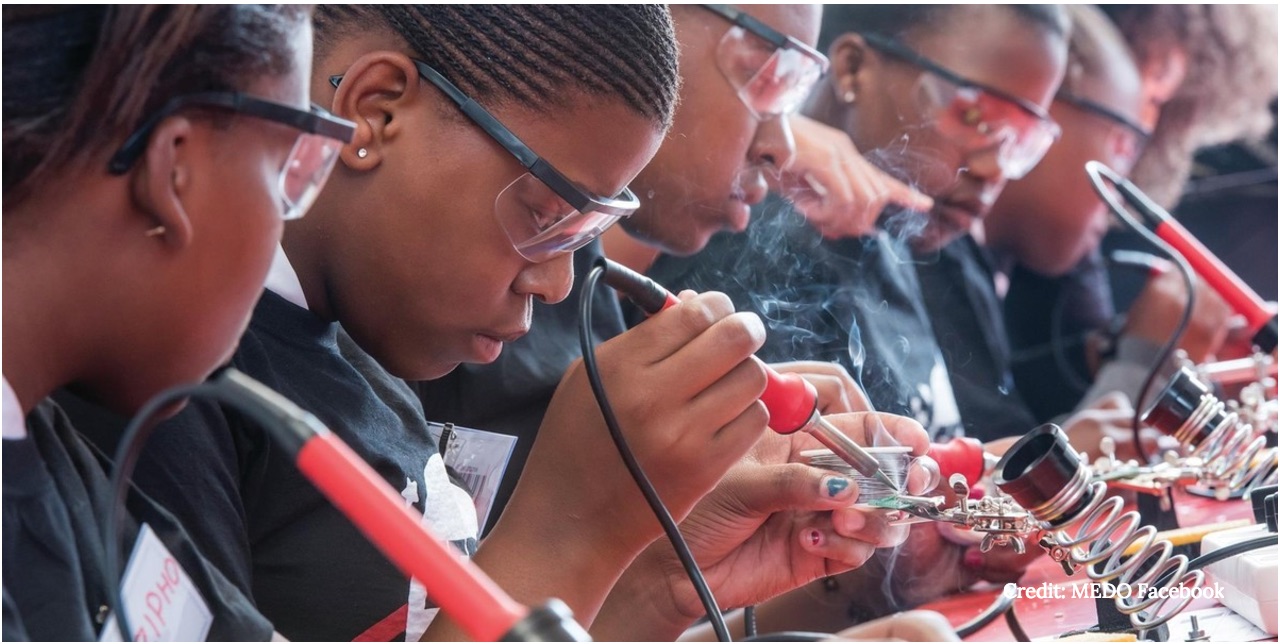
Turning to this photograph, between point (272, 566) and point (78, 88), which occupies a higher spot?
point (78, 88)

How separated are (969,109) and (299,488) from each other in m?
1.36

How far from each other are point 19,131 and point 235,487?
1.14ft

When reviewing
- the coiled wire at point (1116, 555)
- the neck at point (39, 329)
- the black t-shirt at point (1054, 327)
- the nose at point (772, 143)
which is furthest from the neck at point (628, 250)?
the black t-shirt at point (1054, 327)

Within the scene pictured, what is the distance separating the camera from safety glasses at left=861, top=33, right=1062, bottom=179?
6.48 ft

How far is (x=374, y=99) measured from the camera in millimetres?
1022

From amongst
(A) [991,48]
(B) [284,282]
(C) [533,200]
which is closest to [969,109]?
(A) [991,48]

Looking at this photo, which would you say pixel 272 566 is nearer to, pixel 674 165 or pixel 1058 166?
pixel 674 165

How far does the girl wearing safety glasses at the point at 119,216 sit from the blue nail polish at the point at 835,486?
0.57 meters

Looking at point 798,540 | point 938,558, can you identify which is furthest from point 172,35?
point 938,558

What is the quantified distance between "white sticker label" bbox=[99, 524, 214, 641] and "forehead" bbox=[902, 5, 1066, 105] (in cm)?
156

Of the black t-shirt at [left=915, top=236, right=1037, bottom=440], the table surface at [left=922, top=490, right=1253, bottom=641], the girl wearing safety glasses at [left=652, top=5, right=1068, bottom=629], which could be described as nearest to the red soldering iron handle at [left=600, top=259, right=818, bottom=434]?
the table surface at [left=922, top=490, right=1253, bottom=641]

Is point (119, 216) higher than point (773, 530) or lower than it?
higher

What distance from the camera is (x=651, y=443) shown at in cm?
98

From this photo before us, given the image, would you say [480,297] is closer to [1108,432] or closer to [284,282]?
[284,282]
